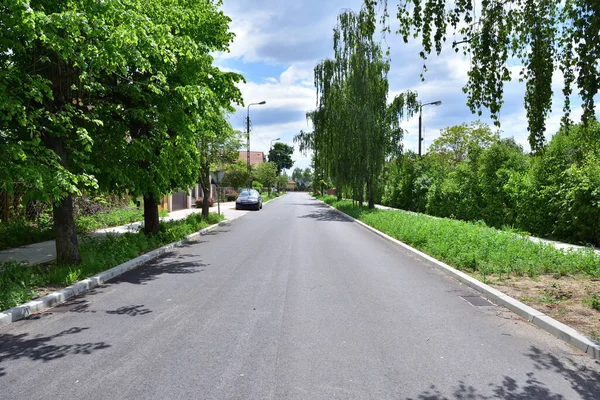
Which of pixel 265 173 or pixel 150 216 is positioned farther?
pixel 265 173

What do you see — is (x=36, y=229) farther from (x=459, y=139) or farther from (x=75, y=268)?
(x=459, y=139)

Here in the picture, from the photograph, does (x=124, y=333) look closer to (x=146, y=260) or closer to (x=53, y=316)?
(x=53, y=316)

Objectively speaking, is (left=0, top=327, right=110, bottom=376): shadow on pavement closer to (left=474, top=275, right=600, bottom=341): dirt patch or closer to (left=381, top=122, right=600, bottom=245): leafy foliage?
(left=474, top=275, right=600, bottom=341): dirt patch

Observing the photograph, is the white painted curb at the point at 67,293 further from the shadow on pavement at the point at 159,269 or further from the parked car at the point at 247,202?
the parked car at the point at 247,202

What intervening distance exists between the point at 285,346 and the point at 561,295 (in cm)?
449

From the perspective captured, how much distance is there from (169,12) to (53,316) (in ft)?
21.4

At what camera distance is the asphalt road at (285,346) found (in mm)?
3492

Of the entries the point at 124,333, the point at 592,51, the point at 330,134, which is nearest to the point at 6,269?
the point at 124,333

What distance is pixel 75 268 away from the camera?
757 cm

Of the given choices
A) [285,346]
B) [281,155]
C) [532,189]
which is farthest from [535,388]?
[281,155]

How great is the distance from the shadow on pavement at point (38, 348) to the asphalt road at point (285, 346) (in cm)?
2

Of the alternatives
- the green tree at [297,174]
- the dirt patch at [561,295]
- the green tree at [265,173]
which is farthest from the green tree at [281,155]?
the dirt patch at [561,295]

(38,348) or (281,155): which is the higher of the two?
(281,155)

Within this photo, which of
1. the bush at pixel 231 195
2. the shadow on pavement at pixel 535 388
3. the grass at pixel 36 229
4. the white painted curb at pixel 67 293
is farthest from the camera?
the bush at pixel 231 195
